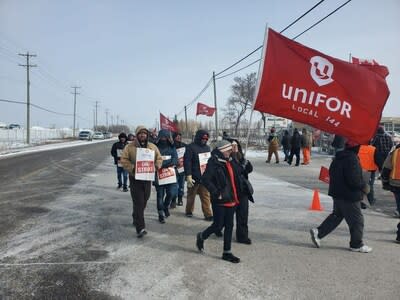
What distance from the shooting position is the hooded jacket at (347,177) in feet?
15.8

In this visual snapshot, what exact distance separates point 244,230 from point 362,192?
70.9 inches

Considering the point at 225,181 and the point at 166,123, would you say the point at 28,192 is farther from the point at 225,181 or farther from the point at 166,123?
the point at 225,181

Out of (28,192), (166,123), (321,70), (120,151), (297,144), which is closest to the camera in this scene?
(321,70)

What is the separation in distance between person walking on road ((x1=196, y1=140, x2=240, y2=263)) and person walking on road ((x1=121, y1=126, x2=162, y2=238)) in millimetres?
1474

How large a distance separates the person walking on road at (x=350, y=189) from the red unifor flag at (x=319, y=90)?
0.96 feet

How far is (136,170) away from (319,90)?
3032 millimetres

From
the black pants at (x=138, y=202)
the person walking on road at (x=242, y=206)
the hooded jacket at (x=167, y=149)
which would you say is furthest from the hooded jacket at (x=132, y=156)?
the person walking on road at (x=242, y=206)

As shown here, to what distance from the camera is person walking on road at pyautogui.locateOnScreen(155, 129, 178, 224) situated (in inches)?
262

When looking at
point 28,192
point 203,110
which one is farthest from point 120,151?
point 203,110

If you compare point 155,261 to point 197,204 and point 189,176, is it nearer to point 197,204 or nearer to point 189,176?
point 189,176

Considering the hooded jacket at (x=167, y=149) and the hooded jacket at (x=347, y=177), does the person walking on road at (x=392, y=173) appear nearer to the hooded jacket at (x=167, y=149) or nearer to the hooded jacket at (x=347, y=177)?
the hooded jacket at (x=347, y=177)

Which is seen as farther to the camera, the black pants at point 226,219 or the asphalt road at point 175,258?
the black pants at point 226,219

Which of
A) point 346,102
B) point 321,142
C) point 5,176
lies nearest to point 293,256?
point 346,102

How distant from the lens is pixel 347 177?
484 cm
